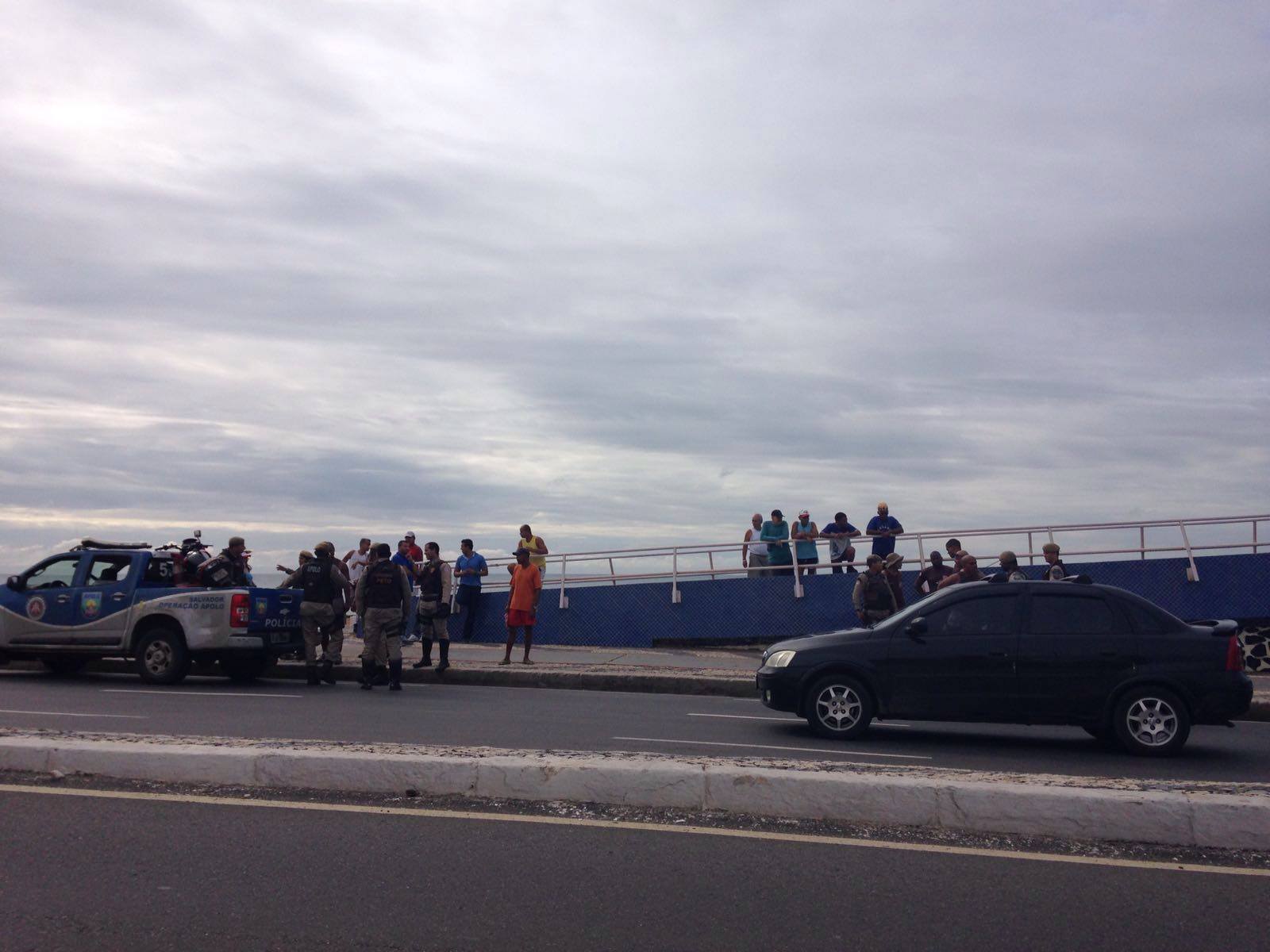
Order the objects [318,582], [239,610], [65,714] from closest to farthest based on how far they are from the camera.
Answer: [65,714] → [239,610] → [318,582]

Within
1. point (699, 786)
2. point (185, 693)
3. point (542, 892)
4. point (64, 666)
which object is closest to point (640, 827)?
point (699, 786)

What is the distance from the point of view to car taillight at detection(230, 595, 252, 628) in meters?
15.5

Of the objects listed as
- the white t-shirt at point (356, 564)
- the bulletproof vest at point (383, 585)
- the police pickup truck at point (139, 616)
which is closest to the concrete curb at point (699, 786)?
the bulletproof vest at point (383, 585)

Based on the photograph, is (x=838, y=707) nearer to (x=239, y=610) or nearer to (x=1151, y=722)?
(x=1151, y=722)

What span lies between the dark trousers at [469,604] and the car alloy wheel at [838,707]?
11.6 metres

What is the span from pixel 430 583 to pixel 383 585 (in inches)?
64.0

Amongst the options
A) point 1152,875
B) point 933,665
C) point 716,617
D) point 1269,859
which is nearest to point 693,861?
point 1152,875

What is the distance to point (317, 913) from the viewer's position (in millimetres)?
4953

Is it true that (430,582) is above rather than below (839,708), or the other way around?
above

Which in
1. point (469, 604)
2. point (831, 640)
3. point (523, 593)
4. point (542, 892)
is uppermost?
point (523, 593)

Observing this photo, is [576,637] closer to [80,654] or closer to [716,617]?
[716,617]

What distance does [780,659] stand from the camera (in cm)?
1120

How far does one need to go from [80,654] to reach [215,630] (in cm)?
233

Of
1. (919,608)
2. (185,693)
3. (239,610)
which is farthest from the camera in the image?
(239,610)
